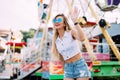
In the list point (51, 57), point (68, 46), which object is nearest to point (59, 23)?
point (68, 46)

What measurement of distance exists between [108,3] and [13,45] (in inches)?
284

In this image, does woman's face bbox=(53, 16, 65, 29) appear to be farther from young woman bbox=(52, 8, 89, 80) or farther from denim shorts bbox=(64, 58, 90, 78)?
denim shorts bbox=(64, 58, 90, 78)

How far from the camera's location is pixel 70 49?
12.5ft

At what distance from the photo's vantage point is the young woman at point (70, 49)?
373 centimetres

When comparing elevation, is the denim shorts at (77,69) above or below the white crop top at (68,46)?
below

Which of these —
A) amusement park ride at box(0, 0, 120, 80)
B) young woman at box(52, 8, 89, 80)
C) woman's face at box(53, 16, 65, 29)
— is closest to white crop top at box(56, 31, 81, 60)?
young woman at box(52, 8, 89, 80)

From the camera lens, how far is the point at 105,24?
8.02m

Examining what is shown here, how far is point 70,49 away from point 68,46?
0.16 feet

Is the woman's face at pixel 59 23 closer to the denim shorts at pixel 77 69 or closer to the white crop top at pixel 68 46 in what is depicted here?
the white crop top at pixel 68 46

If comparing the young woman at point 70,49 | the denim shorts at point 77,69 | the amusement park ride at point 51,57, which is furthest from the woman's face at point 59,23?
the amusement park ride at point 51,57

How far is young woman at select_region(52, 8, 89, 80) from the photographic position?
3.73m

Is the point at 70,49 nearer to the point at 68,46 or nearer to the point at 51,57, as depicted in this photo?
the point at 68,46

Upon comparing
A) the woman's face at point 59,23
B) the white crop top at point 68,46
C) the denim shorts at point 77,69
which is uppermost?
the woman's face at point 59,23

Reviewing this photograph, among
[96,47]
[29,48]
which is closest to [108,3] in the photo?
[96,47]
